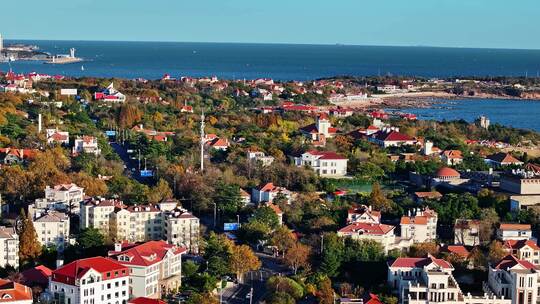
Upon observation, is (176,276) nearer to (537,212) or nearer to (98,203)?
(98,203)

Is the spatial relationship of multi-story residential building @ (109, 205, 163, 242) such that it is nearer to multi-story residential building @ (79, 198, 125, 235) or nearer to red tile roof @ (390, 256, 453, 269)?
multi-story residential building @ (79, 198, 125, 235)

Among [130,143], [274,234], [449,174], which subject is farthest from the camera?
[130,143]

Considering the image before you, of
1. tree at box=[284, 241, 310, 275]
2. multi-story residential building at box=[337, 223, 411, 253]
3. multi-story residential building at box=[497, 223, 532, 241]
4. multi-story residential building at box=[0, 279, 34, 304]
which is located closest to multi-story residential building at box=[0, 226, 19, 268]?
multi-story residential building at box=[0, 279, 34, 304]

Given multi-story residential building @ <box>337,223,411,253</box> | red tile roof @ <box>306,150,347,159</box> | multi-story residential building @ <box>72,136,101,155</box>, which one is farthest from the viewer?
multi-story residential building @ <box>72,136,101,155</box>

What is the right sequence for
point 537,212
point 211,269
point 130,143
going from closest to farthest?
point 211,269 < point 537,212 < point 130,143

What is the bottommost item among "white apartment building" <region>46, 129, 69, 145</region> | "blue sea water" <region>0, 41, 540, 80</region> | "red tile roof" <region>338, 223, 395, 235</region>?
"blue sea water" <region>0, 41, 540, 80</region>

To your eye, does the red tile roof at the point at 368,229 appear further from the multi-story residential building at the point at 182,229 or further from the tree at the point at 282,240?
the multi-story residential building at the point at 182,229

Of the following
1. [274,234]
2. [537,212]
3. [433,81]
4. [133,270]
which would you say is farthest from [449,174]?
[433,81]
